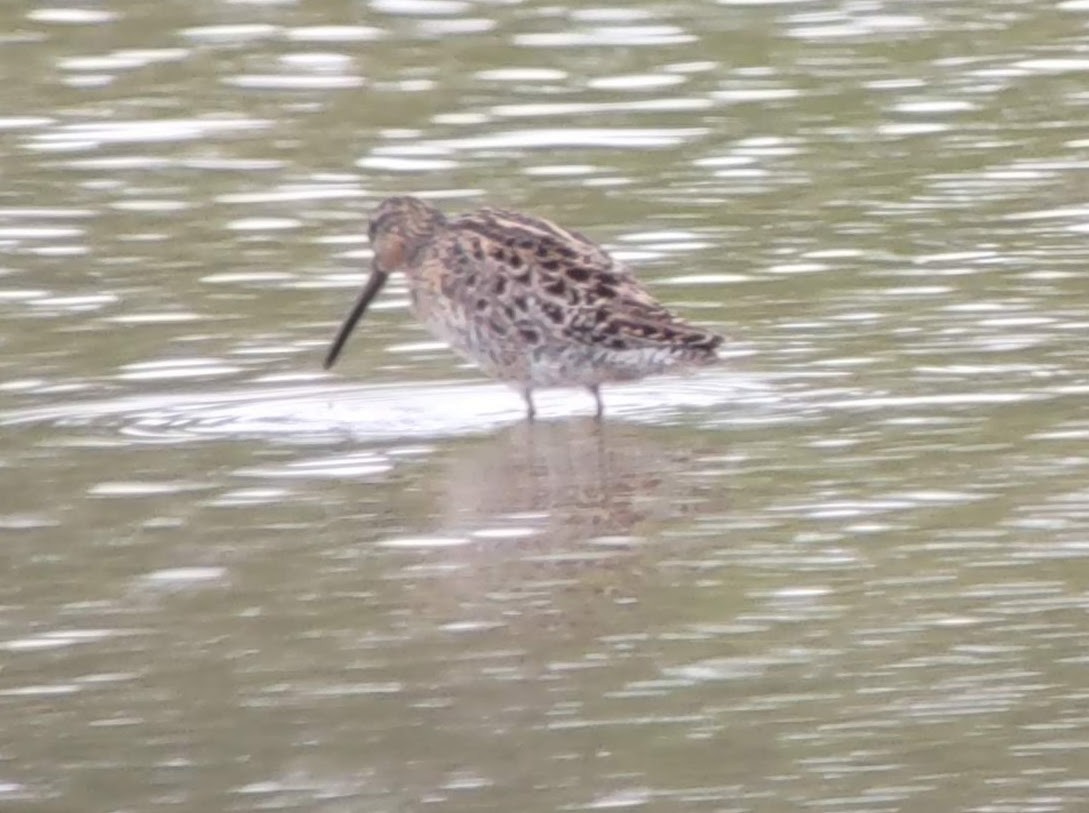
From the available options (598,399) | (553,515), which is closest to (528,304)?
(598,399)

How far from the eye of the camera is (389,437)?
1289 centimetres

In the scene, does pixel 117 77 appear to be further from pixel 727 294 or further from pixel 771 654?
pixel 771 654

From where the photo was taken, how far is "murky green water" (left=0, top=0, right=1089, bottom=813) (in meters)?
9.19

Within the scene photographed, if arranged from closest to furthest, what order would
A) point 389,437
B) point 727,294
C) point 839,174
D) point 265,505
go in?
point 265,505, point 389,437, point 727,294, point 839,174

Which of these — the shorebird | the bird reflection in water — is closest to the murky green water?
the bird reflection in water

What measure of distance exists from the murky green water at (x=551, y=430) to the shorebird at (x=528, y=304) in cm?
27

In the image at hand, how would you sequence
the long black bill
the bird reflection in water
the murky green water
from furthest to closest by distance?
1. the long black bill
2. the bird reflection in water
3. the murky green water

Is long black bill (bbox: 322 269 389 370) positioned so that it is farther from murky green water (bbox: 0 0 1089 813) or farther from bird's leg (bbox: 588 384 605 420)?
bird's leg (bbox: 588 384 605 420)

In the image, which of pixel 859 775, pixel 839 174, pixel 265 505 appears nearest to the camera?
pixel 859 775

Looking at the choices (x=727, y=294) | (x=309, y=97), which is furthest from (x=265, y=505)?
(x=309, y=97)

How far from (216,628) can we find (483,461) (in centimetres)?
238

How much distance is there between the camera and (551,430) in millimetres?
13336

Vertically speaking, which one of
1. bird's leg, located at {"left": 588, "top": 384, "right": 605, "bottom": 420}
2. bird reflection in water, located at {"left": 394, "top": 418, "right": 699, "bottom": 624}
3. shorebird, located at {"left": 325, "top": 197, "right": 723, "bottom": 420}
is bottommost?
bird's leg, located at {"left": 588, "top": 384, "right": 605, "bottom": 420}

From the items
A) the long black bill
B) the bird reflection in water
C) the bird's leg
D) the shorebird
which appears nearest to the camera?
the bird reflection in water
